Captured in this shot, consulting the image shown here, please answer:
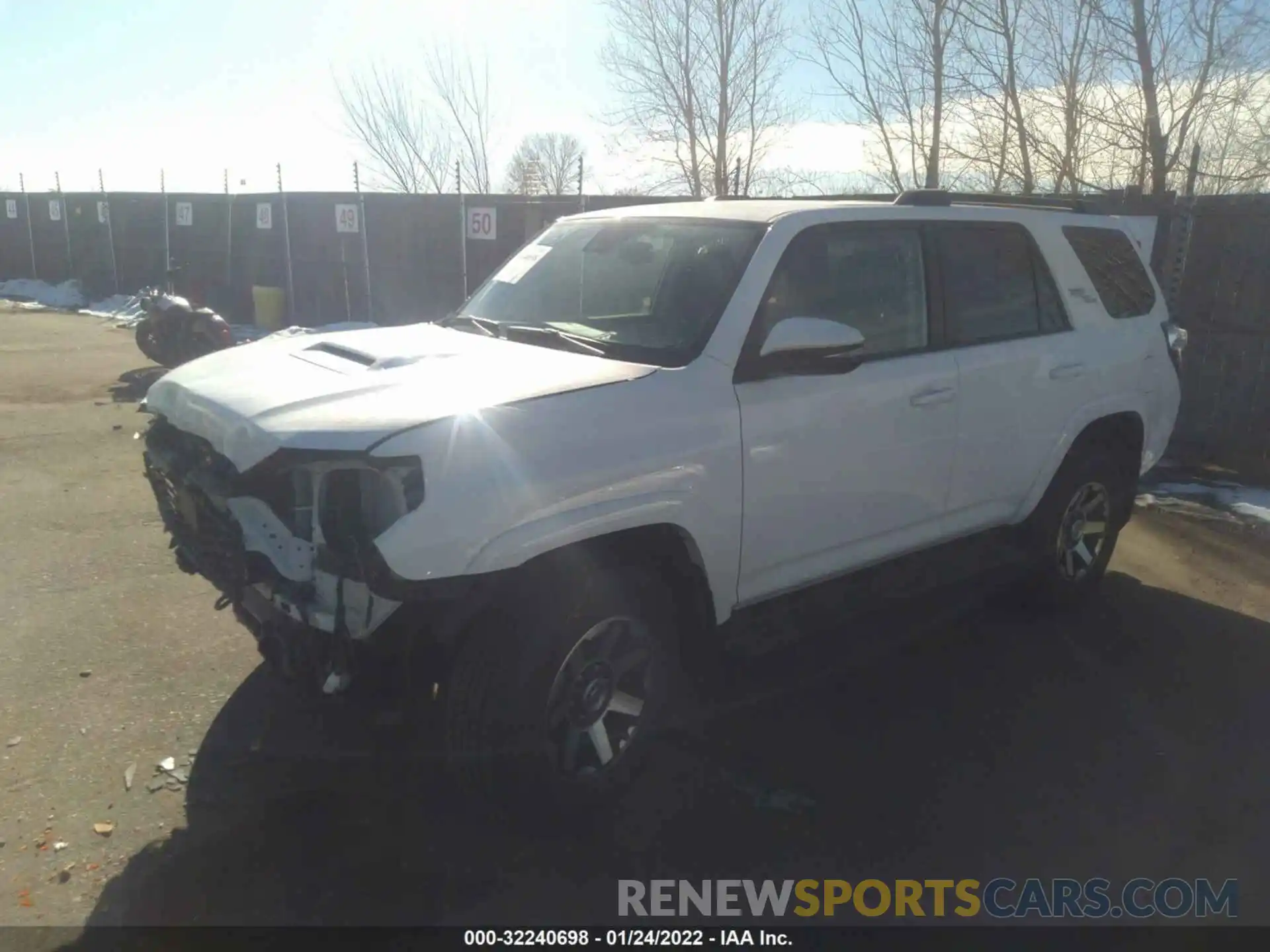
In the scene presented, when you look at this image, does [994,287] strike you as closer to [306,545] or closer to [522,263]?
[522,263]

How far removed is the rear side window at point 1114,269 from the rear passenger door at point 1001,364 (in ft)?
1.25

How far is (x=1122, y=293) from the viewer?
527cm

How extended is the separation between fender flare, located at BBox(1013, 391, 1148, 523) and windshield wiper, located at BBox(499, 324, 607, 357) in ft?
7.80

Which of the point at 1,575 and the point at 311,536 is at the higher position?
the point at 311,536

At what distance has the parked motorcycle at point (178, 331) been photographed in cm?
1164

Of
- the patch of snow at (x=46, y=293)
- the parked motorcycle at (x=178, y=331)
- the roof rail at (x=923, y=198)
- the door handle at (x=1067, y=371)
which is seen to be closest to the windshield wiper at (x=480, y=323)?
the roof rail at (x=923, y=198)

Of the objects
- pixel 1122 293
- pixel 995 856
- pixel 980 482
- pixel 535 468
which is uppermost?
pixel 1122 293

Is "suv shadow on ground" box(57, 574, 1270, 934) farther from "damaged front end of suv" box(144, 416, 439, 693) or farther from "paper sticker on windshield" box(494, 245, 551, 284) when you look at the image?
"paper sticker on windshield" box(494, 245, 551, 284)

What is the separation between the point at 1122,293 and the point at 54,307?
2168cm

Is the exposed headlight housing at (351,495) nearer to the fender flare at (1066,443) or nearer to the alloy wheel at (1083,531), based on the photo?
the fender flare at (1066,443)

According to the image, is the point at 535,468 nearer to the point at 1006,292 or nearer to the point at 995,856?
the point at 995,856

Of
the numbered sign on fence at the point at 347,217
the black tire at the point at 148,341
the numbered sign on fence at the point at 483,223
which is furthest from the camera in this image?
the numbered sign on fence at the point at 347,217

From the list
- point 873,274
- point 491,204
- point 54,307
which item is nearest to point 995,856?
point 873,274

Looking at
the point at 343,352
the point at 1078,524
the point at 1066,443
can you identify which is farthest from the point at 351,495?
the point at 1078,524
